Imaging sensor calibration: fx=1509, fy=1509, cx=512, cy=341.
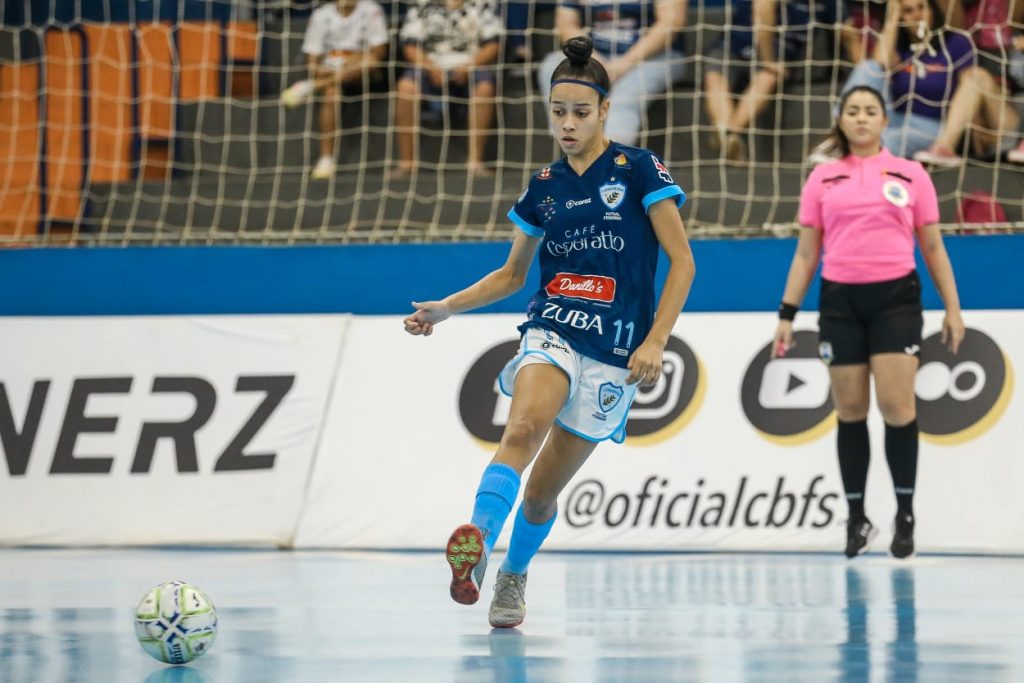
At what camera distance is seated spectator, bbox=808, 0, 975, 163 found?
28.8ft

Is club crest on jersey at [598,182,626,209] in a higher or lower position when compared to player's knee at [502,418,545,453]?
higher

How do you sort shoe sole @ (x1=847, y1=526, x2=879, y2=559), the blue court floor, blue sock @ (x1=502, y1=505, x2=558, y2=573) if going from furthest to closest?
shoe sole @ (x1=847, y1=526, x2=879, y2=559)
blue sock @ (x1=502, y1=505, x2=558, y2=573)
the blue court floor

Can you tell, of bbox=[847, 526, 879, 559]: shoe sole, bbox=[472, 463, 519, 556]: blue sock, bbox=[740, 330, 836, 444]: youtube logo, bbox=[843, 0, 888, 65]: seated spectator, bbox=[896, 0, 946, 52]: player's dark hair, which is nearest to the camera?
bbox=[472, 463, 519, 556]: blue sock

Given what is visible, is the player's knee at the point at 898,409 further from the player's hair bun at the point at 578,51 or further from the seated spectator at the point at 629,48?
the seated spectator at the point at 629,48

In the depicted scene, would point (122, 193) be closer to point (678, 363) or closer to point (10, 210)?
point (10, 210)

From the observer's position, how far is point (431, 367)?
25.6ft

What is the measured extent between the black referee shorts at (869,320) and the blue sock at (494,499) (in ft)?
9.26

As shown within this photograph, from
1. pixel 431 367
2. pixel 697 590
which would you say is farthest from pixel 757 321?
pixel 697 590

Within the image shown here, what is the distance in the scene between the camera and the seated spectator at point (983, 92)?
28.6 ft

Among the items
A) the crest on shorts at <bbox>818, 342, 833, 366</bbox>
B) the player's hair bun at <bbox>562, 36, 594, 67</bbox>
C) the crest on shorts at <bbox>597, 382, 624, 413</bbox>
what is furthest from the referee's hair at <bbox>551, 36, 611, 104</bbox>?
the crest on shorts at <bbox>818, 342, 833, 366</bbox>

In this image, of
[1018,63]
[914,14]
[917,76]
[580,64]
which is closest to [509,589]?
[580,64]

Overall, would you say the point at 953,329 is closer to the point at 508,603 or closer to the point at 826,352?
the point at 826,352

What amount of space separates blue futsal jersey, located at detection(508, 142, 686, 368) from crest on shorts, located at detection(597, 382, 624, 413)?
0.07 m

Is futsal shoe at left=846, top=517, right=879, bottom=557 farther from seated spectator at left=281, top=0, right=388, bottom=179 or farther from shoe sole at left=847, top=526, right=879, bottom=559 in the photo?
seated spectator at left=281, top=0, right=388, bottom=179
